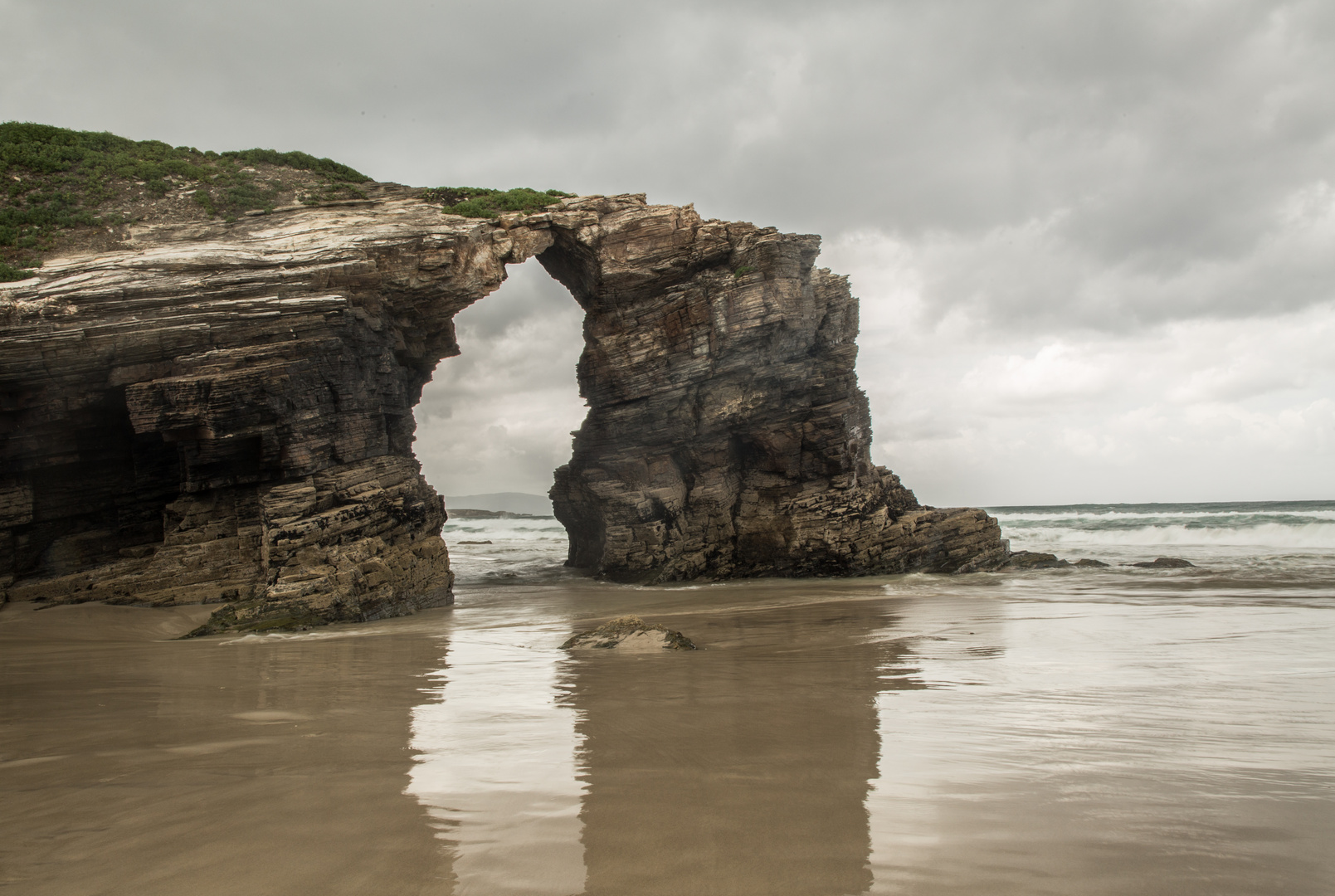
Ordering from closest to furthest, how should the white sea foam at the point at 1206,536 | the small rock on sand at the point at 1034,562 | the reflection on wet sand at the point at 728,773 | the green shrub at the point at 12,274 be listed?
the reflection on wet sand at the point at 728,773, the green shrub at the point at 12,274, the small rock on sand at the point at 1034,562, the white sea foam at the point at 1206,536

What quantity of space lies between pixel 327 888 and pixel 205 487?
1567 cm

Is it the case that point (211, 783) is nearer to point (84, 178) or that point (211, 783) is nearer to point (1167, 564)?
point (84, 178)

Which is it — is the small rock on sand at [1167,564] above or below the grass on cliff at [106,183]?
below

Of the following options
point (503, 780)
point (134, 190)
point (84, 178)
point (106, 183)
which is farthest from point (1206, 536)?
point (84, 178)

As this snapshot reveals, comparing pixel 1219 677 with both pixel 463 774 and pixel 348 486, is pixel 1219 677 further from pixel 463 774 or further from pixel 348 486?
pixel 348 486

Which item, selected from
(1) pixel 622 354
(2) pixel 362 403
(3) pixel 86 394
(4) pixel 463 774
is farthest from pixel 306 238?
(4) pixel 463 774

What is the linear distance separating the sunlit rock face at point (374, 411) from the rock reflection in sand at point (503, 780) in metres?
9.11

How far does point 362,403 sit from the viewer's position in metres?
16.6

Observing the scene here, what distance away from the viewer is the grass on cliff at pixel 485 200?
19703 millimetres

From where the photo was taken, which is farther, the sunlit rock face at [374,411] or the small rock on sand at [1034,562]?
the small rock on sand at [1034,562]

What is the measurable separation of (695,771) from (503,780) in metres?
1.02

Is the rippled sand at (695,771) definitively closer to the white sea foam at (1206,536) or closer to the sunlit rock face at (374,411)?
the sunlit rock face at (374,411)

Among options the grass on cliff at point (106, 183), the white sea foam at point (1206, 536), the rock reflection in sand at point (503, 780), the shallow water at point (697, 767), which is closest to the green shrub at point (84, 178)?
the grass on cliff at point (106, 183)

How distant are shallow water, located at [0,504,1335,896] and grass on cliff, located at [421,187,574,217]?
14.1 m
